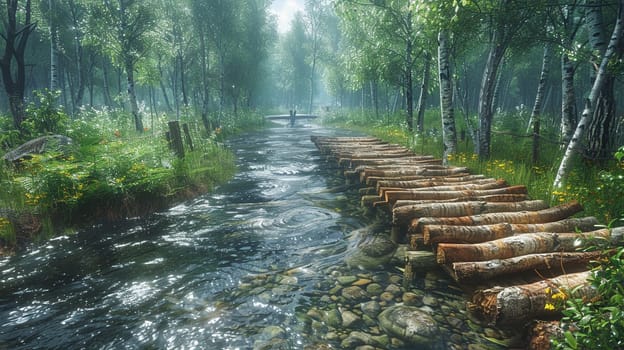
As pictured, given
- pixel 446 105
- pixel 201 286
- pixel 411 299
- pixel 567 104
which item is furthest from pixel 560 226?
pixel 567 104

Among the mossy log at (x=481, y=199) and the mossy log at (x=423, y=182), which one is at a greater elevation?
the mossy log at (x=423, y=182)

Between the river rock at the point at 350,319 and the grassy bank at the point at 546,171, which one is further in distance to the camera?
the grassy bank at the point at 546,171

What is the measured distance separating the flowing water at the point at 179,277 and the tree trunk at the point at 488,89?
5.23m

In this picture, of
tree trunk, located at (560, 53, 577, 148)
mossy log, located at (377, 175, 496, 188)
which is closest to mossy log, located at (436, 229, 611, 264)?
mossy log, located at (377, 175, 496, 188)

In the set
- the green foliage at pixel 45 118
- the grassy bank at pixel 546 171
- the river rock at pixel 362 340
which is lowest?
the river rock at pixel 362 340

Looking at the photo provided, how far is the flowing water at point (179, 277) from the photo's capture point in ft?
10.7

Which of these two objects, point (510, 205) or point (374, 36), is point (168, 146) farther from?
point (374, 36)

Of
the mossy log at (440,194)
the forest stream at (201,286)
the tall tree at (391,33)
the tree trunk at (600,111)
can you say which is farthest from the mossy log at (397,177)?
the tall tree at (391,33)

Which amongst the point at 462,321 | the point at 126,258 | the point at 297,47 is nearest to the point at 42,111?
the point at 126,258

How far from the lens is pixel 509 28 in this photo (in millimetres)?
8438

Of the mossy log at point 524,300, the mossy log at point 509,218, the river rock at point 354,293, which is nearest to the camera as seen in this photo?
the mossy log at point 524,300

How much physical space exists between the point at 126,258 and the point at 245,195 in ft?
13.2

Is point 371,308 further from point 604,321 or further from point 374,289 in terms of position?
point 604,321

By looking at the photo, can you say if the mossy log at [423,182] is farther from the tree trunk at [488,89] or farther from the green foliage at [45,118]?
the green foliage at [45,118]
